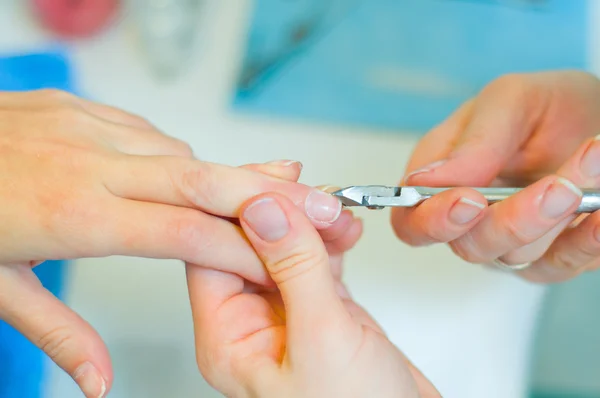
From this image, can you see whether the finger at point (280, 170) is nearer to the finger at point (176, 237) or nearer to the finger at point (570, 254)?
the finger at point (176, 237)

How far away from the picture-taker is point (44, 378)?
2.07 feet

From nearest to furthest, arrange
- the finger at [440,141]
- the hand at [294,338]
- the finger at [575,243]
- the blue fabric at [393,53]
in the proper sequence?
the hand at [294,338]
the finger at [575,243]
the finger at [440,141]
the blue fabric at [393,53]

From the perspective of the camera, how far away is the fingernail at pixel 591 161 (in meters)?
0.48

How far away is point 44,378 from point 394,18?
0.69 meters

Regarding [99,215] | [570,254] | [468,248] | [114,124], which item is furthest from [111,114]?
[570,254]

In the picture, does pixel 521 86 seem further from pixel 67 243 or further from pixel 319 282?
pixel 67 243

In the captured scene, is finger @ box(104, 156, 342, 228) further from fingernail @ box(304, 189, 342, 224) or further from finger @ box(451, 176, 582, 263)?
finger @ box(451, 176, 582, 263)

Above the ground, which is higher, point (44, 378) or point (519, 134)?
point (519, 134)

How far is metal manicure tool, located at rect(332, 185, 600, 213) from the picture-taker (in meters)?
0.43

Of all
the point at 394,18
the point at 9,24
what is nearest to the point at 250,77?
the point at 394,18

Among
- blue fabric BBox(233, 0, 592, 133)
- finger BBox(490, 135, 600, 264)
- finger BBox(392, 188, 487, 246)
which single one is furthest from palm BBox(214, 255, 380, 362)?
blue fabric BBox(233, 0, 592, 133)

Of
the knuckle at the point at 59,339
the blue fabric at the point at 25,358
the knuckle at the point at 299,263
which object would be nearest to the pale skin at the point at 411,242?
the knuckle at the point at 299,263

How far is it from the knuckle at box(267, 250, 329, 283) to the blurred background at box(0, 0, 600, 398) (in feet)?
1.00

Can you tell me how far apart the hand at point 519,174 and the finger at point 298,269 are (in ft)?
0.43
